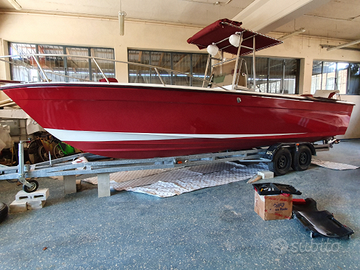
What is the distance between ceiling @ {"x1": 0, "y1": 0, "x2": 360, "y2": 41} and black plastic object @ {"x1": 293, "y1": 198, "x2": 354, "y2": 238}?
409cm

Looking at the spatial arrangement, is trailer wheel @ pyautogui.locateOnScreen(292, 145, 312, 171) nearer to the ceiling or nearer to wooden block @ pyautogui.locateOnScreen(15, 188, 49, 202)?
the ceiling

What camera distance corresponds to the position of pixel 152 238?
154 centimetres

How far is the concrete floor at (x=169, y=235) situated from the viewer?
4.24 ft

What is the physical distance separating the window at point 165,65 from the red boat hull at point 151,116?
3.45 metres

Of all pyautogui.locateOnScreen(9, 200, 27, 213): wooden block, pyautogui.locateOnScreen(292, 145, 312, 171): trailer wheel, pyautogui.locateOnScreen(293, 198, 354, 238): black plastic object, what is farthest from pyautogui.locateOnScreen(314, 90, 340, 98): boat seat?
pyautogui.locateOnScreen(9, 200, 27, 213): wooden block

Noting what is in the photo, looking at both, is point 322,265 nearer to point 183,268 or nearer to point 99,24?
point 183,268

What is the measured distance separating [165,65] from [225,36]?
3.47 metres

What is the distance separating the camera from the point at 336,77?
25.3 ft

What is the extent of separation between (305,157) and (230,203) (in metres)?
2.19

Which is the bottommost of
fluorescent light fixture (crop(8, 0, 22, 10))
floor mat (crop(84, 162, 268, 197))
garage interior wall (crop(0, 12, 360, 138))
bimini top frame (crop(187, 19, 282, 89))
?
floor mat (crop(84, 162, 268, 197))

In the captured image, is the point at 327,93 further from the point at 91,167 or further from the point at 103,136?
the point at 91,167

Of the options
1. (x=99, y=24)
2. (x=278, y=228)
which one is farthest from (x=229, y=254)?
(x=99, y=24)

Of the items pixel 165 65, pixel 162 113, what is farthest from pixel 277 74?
pixel 162 113

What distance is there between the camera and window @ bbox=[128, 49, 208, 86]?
229 inches
